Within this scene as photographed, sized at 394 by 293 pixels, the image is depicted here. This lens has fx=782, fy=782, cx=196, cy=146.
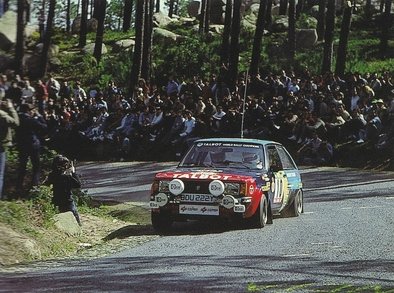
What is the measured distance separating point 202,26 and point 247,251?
43.1 meters

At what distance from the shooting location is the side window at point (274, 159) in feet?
48.3

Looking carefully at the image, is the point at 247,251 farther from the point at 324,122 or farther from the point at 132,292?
the point at 324,122

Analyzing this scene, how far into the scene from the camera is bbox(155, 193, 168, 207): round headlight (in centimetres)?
1333

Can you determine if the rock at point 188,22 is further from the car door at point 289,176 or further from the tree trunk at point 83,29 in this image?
the car door at point 289,176

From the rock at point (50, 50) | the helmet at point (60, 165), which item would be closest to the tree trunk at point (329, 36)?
the rock at point (50, 50)

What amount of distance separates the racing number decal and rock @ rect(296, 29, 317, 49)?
1327 inches

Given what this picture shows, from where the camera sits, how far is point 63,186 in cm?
1408

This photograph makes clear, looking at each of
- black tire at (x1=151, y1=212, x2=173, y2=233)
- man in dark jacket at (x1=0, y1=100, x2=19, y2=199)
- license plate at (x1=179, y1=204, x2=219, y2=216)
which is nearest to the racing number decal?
license plate at (x1=179, y1=204, x2=219, y2=216)

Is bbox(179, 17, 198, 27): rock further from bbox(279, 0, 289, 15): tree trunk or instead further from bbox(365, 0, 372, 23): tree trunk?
bbox(365, 0, 372, 23): tree trunk

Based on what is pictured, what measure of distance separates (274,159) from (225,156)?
3.78 feet

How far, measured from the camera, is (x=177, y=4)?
92.4 m

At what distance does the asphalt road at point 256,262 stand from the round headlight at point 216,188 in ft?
2.32

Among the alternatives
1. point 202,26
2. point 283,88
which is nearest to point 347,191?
point 283,88

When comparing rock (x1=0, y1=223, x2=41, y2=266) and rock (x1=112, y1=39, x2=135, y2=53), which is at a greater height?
rock (x1=0, y1=223, x2=41, y2=266)
